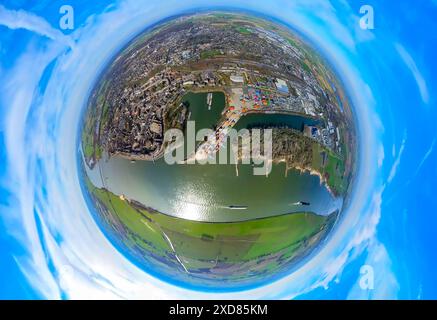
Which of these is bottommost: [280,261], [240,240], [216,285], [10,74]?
[216,285]

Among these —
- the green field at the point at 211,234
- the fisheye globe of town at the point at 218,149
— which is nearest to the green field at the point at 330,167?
the fisheye globe of town at the point at 218,149

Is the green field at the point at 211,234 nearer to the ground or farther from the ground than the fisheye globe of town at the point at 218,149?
nearer to the ground

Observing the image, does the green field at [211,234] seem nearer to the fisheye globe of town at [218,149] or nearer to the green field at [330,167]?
the fisheye globe of town at [218,149]

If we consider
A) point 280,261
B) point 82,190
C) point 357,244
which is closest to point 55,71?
point 82,190

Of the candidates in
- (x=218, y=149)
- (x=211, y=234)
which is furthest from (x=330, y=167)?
(x=211, y=234)

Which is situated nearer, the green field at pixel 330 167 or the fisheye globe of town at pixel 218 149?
the fisheye globe of town at pixel 218 149

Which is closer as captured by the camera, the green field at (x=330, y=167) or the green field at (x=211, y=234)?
the green field at (x=211, y=234)

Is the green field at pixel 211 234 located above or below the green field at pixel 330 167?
below

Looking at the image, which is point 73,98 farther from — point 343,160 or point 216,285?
point 343,160

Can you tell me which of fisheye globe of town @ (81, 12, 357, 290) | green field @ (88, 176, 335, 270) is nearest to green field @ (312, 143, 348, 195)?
fisheye globe of town @ (81, 12, 357, 290)
